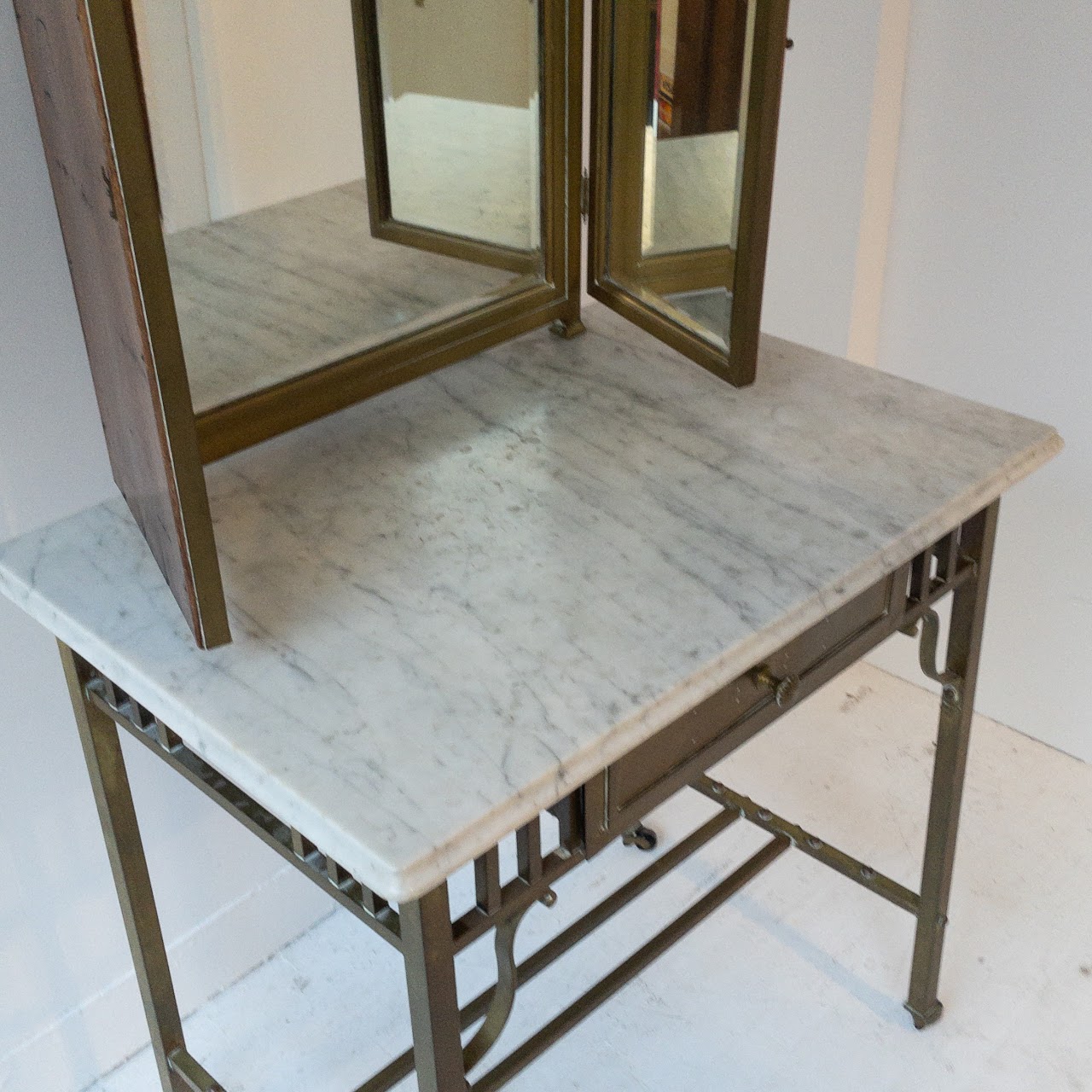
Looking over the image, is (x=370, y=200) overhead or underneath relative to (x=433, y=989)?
overhead

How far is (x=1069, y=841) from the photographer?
1.98m

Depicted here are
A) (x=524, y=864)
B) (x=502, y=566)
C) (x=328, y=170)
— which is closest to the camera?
(x=524, y=864)

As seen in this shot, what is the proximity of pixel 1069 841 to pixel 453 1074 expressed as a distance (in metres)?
1.34

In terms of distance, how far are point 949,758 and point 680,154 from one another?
76 cm

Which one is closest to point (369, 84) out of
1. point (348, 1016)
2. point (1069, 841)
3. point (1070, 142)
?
point (1070, 142)

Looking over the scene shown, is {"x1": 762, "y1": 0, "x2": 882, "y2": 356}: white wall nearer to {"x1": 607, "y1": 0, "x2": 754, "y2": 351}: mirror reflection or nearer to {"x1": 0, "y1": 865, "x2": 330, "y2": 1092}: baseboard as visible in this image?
{"x1": 607, "y1": 0, "x2": 754, "y2": 351}: mirror reflection

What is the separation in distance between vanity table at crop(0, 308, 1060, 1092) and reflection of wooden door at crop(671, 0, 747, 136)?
276 mm

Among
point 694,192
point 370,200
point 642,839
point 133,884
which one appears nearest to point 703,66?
point 694,192

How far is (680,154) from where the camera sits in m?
1.36

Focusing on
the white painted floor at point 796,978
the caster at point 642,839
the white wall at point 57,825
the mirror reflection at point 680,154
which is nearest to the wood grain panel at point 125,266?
the white wall at point 57,825

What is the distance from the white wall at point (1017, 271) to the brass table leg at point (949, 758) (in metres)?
0.51

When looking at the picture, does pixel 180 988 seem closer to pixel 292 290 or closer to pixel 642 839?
pixel 642 839

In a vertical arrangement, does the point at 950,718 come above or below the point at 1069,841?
above

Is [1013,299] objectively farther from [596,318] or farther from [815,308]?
[596,318]
